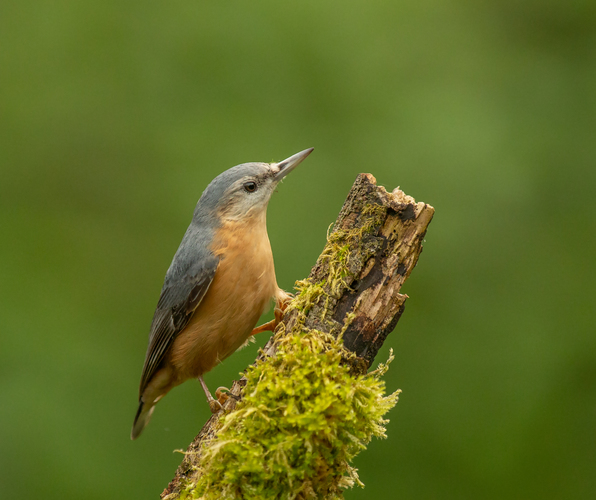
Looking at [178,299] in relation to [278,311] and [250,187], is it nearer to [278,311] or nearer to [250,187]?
[278,311]

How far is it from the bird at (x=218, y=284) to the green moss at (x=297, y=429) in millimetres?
944

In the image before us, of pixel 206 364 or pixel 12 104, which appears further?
pixel 12 104

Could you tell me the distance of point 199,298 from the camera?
325 cm

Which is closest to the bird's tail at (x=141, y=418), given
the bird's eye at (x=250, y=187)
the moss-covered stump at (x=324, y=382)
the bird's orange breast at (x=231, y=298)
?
the bird's orange breast at (x=231, y=298)

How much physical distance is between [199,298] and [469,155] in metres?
2.44

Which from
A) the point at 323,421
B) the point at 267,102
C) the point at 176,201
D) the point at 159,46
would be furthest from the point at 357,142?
the point at 323,421

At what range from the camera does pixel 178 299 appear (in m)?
3.33

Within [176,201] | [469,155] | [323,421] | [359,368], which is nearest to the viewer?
[323,421]

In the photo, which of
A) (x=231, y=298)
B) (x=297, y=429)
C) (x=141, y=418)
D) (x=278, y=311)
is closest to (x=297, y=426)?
(x=297, y=429)

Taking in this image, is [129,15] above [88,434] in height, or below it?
above

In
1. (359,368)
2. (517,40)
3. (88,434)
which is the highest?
(517,40)

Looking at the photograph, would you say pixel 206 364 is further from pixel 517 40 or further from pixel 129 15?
pixel 517 40

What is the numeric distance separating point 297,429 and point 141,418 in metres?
2.27

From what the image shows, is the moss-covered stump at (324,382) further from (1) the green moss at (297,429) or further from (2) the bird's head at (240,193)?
(2) the bird's head at (240,193)
